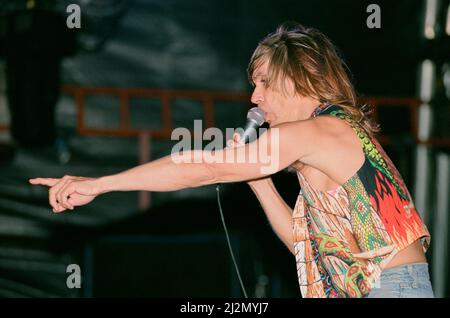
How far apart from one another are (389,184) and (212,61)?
3441 mm

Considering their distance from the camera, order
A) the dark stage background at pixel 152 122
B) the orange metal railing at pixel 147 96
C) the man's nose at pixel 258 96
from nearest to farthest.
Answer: the man's nose at pixel 258 96 < the dark stage background at pixel 152 122 < the orange metal railing at pixel 147 96

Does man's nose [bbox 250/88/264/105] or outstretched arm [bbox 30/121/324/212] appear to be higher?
man's nose [bbox 250/88/264/105]

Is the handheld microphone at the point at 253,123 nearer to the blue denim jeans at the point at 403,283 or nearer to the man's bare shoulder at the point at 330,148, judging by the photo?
the man's bare shoulder at the point at 330,148

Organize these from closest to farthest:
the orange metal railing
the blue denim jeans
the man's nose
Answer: the blue denim jeans, the man's nose, the orange metal railing

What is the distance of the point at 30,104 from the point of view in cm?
427

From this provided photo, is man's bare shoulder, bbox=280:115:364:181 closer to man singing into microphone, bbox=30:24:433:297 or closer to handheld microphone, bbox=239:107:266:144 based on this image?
man singing into microphone, bbox=30:24:433:297

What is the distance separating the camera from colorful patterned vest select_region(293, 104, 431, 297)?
171 cm

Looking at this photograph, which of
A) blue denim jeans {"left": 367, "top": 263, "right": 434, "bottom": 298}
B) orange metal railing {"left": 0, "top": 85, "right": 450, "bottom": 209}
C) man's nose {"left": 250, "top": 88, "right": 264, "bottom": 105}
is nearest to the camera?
blue denim jeans {"left": 367, "top": 263, "right": 434, "bottom": 298}

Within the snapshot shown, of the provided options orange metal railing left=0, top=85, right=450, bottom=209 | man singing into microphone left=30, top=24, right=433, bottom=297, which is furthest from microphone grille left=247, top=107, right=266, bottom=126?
orange metal railing left=0, top=85, right=450, bottom=209

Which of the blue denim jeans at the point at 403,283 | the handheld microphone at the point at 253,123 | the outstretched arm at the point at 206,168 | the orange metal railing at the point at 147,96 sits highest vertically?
the orange metal railing at the point at 147,96

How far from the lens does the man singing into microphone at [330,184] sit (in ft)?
5.60

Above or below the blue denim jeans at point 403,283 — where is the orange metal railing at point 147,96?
above

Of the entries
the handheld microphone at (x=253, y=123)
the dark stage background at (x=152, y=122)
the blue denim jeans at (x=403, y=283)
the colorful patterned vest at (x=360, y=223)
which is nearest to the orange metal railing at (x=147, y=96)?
the dark stage background at (x=152, y=122)
